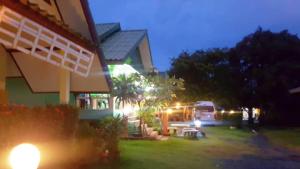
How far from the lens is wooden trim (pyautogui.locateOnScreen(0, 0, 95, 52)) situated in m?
8.68

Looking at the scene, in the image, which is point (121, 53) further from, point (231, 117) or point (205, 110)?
point (231, 117)

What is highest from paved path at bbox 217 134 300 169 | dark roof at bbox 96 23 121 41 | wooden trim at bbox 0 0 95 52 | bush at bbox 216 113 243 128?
dark roof at bbox 96 23 121 41

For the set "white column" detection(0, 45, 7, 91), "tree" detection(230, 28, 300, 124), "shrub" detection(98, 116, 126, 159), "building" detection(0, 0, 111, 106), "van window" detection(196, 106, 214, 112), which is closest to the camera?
"building" detection(0, 0, 111, 106)

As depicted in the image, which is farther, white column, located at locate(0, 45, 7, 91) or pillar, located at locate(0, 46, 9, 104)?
white column, located at locate(0, 45, 7, 91)

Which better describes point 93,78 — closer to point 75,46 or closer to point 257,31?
point 75,46

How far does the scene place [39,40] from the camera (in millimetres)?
10312

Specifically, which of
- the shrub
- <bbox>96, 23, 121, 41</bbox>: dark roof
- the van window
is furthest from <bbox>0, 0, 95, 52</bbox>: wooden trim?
the van window

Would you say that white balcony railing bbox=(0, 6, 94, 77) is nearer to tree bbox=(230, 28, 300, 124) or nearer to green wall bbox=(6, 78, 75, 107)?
green wall bbox=(6, 78, 75, 107)

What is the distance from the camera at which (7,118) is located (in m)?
7.39

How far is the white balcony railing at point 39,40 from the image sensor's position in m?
9.07

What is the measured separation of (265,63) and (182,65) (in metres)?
8.57

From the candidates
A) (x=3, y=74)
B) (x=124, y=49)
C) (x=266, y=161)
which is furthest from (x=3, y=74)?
(x=124, y=49)

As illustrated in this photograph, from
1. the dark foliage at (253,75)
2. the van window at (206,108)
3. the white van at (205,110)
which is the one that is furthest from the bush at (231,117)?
the van window at (206,108)

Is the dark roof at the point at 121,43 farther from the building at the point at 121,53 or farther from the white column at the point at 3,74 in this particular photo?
the white column at the point at 3,74
